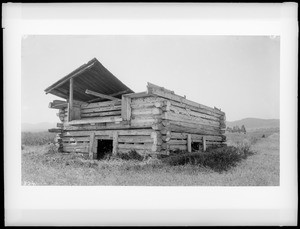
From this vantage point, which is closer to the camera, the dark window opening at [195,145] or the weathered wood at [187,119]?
the weathered wood at [187,119]

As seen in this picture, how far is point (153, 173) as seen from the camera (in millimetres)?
7816

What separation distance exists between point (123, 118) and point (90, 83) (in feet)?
6.85

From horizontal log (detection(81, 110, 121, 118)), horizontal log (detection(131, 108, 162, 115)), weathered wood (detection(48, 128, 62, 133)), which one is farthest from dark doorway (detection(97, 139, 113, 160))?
horizontal log (detection(131, 108, 162, 115))

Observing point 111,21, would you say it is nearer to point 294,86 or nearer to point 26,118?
point 26,118

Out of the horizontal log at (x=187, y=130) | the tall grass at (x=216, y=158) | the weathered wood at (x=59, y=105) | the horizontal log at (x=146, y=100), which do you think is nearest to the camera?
the tall grass at (x=216, y=158)

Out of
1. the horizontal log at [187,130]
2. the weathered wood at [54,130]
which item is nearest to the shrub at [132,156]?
the horizontal log at [187,130]

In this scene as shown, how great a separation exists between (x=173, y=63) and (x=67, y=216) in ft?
15.7

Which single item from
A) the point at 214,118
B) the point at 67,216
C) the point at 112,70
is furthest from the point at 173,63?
the point at 214,118

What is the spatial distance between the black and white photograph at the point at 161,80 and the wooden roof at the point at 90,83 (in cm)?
83

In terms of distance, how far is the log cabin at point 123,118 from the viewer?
9.15 m

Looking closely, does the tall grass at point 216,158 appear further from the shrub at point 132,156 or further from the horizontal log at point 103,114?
the horizontal log at point 103,114

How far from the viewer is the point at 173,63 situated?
25.1 ft

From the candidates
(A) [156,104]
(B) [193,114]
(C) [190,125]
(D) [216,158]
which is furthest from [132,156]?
(B) [193,114]

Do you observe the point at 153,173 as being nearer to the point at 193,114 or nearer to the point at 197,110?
the point at 193,114
